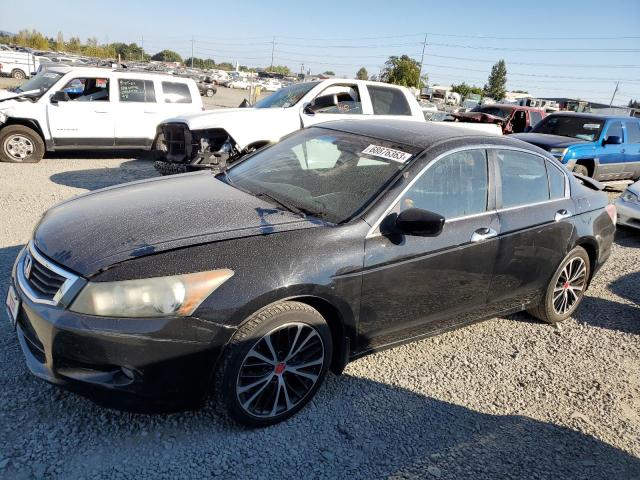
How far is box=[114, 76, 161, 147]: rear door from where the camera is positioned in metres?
9.48

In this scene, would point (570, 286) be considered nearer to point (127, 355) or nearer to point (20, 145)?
point (127, 355)

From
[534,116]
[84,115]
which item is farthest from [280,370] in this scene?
[534,116]

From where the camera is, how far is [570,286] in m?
4.38

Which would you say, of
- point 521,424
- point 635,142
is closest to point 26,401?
point 521,424

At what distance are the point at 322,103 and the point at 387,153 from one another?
509 cm

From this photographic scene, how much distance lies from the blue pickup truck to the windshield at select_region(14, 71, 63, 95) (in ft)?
29.8

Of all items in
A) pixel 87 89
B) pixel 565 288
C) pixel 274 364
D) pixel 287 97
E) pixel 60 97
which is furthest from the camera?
pixel 87 89

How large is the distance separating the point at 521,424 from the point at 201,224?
2.29 meters

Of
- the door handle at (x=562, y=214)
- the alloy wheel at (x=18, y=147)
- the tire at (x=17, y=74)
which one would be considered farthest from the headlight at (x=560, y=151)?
the tire at (x=17, y=74)

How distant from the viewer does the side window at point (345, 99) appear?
8.18 m

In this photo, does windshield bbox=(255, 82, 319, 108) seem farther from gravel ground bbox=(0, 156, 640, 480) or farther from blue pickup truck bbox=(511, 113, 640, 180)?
gravel ground bbox=(0, 156, 640, 480)

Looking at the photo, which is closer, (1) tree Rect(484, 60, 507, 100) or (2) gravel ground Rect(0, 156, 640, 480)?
(2) gravel ground Rect(0, 156, 640, 480)

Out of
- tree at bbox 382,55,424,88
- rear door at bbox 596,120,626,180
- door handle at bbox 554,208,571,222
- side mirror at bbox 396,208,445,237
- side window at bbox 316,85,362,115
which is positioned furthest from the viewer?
tree at bbox 382,55,424,88

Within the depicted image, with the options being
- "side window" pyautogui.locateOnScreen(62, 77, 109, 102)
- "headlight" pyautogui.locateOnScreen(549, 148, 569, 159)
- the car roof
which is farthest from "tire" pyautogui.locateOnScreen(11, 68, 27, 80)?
the car roof
